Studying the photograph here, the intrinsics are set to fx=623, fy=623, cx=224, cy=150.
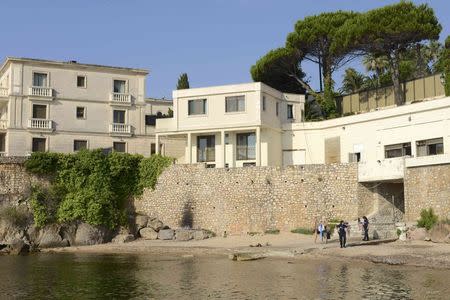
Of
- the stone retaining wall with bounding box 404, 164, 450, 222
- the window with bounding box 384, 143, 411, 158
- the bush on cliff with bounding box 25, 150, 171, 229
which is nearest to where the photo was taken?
the stone retaining wall with bounding box 404, 164, 450, 222

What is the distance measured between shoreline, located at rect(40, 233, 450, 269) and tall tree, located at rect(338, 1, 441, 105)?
17.2 m

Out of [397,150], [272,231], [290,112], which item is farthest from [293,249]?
[290,112]

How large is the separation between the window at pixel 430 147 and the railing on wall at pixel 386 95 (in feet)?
20.5

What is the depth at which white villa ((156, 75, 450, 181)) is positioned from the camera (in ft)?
154

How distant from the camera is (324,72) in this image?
56156 millimetres

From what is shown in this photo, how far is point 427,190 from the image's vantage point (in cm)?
3925

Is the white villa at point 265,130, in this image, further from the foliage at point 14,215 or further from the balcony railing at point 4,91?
the balcony railing at point 4,91

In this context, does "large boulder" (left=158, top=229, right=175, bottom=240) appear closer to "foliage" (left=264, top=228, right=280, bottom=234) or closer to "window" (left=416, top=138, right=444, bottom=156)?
"foliage" (left=264, top=228, right=280, bottom=234)

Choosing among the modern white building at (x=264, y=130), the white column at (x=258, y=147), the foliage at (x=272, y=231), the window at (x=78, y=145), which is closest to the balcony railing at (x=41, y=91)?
the window at (x=78, y=145)

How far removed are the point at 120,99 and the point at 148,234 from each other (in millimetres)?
15443

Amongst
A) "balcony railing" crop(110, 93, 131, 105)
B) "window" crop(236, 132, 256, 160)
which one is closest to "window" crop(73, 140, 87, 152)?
"balcony railing" crop(110, 93, 131, 105)

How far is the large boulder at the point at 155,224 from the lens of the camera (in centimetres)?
4638

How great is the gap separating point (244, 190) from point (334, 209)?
6.69 metres

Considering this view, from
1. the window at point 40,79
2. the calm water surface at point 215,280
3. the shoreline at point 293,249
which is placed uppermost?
the window at point 40,79
